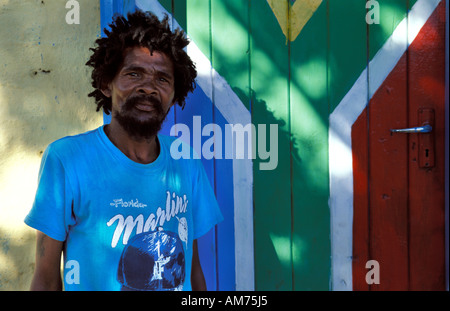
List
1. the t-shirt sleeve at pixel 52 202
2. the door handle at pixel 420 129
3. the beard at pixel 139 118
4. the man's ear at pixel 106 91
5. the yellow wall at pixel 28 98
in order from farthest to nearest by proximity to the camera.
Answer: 1. the door handle at pixel 420 129
2. the yellow wall at pixel 28 98
3. the man's ear at pixel 106 91
4. the beard at pixel 139 118
5. the t-shirt sleeve at pixel 52 202

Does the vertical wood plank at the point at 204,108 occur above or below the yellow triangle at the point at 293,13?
below

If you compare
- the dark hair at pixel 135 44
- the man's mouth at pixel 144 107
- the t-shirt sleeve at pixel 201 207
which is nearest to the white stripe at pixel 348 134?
the t-shirt sleeve at pixel 201 207

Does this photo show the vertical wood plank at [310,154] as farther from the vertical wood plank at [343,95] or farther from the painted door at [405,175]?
the painted door at [405,175]

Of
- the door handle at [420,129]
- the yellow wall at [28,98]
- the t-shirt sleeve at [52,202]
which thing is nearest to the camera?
the t-shirt sleeve at [52,202]

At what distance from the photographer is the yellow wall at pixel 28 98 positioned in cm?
177

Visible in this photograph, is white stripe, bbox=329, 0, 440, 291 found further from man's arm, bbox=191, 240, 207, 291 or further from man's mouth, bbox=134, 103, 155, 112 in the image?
man's mouth, bbox=134, 103, 155, 112

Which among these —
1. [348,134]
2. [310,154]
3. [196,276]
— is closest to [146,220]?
[196,276]

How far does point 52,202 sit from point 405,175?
5.07ft

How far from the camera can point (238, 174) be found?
1.96 m

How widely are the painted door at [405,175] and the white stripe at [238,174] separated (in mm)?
506

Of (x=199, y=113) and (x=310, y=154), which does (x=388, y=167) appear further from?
(x=199, y=113)

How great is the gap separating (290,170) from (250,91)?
16.7 inches

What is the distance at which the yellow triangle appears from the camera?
192cm

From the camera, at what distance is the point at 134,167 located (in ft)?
4.71
